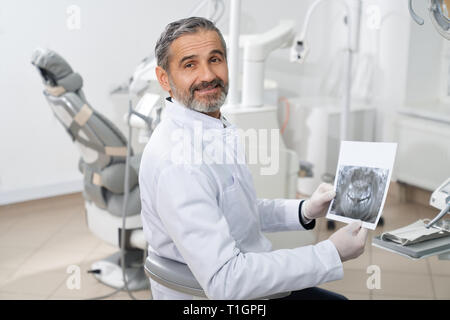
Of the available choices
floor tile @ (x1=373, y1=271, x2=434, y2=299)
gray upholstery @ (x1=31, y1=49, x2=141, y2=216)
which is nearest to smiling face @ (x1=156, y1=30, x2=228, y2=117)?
gray upholstery @ (x1=31, y1=49, x2=141, y2=216)

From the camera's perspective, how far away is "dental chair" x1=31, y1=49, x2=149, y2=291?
2.62m

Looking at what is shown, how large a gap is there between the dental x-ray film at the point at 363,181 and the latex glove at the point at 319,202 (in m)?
0.04

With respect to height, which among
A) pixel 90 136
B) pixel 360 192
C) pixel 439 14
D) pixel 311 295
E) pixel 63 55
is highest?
pixel 439 14

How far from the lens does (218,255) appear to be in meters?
1.36

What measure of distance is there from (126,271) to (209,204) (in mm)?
1666

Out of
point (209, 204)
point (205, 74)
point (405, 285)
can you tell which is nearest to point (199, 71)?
point (205, 74)

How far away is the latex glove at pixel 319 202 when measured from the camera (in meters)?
1.63

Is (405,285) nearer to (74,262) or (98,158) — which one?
(98,158)

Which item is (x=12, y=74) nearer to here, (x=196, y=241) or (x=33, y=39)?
(x=33, y=39)

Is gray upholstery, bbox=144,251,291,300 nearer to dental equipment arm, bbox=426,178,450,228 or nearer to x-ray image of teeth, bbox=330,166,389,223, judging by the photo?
x-ray image of teeth, bbox=330,166,389,223

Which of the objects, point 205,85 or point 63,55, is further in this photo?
point 63,55

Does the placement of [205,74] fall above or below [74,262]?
above

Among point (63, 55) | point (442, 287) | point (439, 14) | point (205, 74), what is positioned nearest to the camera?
point (205, 74)

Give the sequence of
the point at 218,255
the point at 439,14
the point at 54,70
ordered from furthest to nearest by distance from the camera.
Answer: the point at 54,70
the point at 439,14
the point at 218,255
